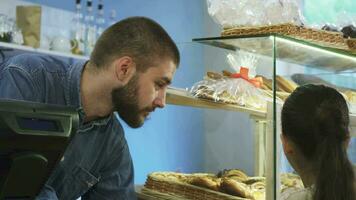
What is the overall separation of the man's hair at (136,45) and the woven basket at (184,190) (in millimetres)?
417

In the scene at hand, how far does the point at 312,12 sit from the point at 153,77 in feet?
7.54

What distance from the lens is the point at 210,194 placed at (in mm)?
1482

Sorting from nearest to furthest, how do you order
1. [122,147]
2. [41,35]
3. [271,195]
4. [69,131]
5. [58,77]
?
[69,131] < [271,195] < [58,77] < [122,147] < [41,35]

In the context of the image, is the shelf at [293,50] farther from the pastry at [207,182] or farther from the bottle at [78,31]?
the bottle at [78,31]

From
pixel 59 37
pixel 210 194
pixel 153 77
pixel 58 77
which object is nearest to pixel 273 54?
pixel 153 77

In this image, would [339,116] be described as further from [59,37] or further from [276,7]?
[59,37]

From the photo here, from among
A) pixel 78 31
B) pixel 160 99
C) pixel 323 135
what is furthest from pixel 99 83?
pixel 78 31

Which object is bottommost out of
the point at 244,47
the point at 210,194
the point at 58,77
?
the point at 210,194

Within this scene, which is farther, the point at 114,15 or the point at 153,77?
the point at 114,15

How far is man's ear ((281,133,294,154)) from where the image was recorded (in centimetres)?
129

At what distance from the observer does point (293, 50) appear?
142 cm

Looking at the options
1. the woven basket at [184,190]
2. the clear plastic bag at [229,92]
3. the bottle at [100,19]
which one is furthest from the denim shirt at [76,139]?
the bottle at [100,19]

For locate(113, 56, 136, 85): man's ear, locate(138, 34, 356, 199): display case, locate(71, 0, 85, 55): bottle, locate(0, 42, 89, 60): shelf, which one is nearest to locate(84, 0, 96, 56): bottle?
locate(71, 0, 85, 55): bottle

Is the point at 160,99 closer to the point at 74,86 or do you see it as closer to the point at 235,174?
the point at 74,86
